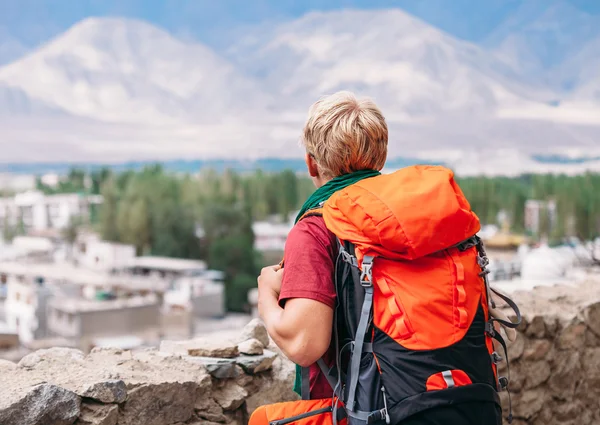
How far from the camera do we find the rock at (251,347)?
2.01m

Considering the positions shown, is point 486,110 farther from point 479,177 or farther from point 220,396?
point 220,396

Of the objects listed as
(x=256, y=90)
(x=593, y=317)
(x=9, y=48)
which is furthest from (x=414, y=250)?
(x=9, y=48)

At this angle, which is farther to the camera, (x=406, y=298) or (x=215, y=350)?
(x=215, y=350)

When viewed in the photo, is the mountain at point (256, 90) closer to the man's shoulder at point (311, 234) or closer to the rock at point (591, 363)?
the rock at point (591, 363)

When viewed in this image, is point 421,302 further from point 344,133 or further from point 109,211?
point 109,211

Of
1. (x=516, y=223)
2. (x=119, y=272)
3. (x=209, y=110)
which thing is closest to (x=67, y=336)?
(x=119, y=272)

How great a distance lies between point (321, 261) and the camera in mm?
1244

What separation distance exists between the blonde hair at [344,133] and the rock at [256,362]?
774mm

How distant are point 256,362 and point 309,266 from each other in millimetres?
807

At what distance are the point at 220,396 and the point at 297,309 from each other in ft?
2.50

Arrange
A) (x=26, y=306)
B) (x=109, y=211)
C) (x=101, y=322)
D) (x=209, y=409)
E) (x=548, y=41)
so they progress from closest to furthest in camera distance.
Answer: (x=209, y=409) → (x=101, y=322) → (x=26, y=306) → (x=109, y=211) → (x=548, y=41)

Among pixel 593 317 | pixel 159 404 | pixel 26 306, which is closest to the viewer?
pixel 159 404

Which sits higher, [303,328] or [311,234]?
[311,234]

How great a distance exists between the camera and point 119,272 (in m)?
41.2
